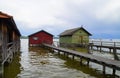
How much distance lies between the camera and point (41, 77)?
13734 mm

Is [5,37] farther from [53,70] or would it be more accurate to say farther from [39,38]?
[39,38]

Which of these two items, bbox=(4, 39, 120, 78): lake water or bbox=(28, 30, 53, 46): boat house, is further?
bbox=(28, 30, 53, 46): boat house

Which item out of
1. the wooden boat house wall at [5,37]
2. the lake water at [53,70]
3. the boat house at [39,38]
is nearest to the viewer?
the wooden boat house wall at [5,37]

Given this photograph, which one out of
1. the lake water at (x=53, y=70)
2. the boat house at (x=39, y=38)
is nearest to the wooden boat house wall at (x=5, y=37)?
the lake water at (x=53, y=70)

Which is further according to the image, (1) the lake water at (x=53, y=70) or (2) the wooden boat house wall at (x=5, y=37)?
(1) the lake water at (x=53, y=70)

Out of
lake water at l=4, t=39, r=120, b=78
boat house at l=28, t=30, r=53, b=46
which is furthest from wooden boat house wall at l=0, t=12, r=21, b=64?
boat house at l=28, t=30, r=53, b=46

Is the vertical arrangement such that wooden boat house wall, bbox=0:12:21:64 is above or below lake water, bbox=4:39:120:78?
above

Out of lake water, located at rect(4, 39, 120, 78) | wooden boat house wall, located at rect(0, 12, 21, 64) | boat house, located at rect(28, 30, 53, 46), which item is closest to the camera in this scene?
wooden boat house wall, located at rect(0, 12, 21, 64)

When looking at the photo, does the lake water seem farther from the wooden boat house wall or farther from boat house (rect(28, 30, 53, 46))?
boat house (rect(28, 30, 53, 46))

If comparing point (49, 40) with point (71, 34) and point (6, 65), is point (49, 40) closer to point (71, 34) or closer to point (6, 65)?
point (71, 34)

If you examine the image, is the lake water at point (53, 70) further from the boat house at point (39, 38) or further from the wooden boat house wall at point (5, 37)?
the boat house at point (39, 38)

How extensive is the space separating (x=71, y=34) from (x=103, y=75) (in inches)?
1405

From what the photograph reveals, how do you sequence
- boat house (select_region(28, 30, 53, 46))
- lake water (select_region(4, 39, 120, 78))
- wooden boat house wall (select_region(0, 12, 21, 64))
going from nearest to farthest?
1. wooden boat house wall (select_region(0, 12, 21, 64))
2. lake water (select_region(4, 39, 120, 78))
3. boat house (select_region(28, 30, 53, 46))

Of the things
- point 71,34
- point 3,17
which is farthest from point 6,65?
point 71,34
